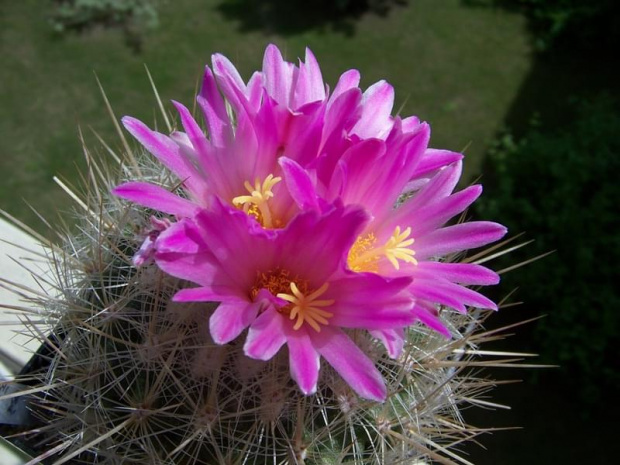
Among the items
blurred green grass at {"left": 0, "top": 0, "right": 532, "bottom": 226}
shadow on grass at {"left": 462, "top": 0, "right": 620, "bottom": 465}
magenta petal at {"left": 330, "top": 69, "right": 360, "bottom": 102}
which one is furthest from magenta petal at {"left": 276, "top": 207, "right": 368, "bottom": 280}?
blurred green grass at {"left": 0, "top": 0, "right": 532, "bottom": 226}

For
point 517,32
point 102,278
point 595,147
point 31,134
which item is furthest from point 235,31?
point 102,278

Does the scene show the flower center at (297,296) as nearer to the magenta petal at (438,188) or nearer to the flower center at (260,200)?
the flower center at (260,200)

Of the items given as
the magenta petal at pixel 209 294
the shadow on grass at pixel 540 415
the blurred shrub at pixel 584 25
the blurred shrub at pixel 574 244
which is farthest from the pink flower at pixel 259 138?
the blurred shrub at pixel 584 25

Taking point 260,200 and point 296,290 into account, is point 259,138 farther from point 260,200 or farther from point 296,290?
point 296,290

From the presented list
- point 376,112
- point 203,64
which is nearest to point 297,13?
point 203,64

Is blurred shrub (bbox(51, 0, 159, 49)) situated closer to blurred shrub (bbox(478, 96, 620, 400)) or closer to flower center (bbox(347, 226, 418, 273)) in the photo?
blurred shrub (bbox(478, 96, 620, 400))

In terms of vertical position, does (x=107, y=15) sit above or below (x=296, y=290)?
below

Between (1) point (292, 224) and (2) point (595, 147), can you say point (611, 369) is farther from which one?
(1) point (292, 224)
